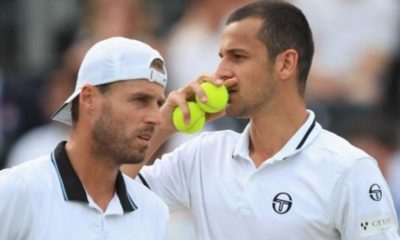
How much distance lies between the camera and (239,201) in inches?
257

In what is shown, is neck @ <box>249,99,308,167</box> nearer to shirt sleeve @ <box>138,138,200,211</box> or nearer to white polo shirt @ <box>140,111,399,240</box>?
white polo shirt @ <box>140,111,399,240</box>

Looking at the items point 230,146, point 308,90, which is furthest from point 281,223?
point 308,90

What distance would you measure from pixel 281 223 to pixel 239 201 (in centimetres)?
24

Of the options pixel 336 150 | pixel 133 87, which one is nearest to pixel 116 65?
pixel 133 87

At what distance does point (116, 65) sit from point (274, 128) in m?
0.94

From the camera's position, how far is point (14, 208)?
19.1 feet

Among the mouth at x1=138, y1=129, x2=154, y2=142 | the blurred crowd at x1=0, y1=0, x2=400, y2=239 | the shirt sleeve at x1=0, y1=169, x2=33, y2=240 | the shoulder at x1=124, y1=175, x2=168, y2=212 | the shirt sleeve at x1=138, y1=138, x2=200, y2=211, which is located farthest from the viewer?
the blurred crowd at x1=0, y1=0, x2=400, y2=239

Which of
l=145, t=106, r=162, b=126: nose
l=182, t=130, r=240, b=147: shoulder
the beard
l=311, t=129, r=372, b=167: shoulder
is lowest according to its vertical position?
the beard

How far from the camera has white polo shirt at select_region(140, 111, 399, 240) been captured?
20.8 ft

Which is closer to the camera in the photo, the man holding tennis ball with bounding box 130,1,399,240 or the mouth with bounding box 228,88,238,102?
the man holding tennis ball with bounding box 130,1,399,240

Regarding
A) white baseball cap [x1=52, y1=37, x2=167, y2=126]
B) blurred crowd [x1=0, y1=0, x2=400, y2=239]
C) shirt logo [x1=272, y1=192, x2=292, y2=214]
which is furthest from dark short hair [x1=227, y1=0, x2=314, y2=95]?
blurred crowd [x1=0, y1=0, x2=400, y2=239]

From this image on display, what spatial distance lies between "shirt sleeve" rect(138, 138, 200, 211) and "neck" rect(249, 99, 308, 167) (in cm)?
32

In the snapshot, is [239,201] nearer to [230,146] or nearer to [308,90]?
[230,146]

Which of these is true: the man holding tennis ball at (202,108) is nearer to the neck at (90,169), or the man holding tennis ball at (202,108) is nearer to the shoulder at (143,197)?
the shoulder at (143,197)
